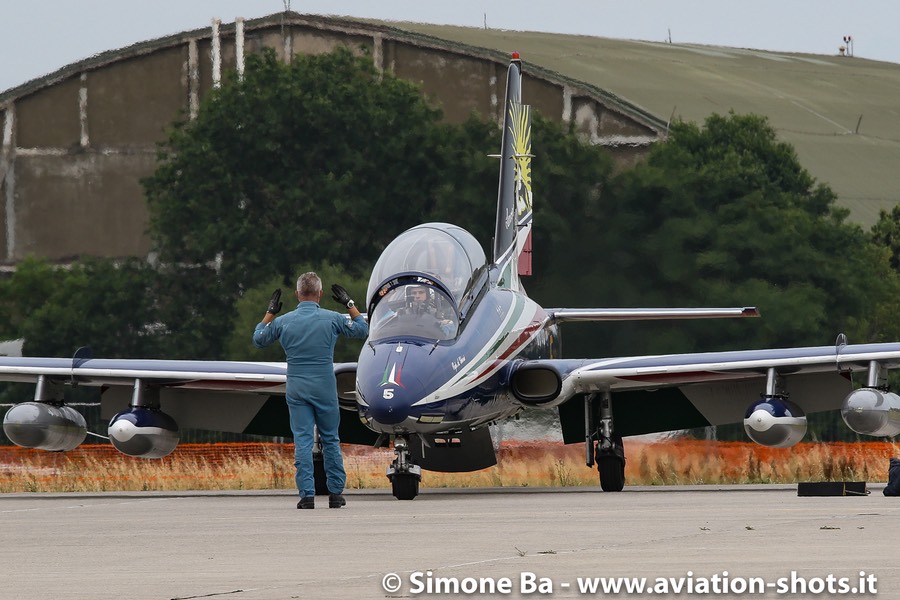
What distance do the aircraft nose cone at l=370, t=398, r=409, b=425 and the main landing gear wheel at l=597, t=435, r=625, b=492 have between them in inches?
171

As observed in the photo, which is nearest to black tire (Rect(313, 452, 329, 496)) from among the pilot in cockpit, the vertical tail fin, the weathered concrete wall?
the pilot in cockpit

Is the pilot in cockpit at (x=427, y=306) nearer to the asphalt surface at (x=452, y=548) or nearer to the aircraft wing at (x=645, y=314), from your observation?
the asphalt surface at (x=452, y=548)

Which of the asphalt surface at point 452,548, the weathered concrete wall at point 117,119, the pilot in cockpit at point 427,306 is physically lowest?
the asphalt surface at point 452,548

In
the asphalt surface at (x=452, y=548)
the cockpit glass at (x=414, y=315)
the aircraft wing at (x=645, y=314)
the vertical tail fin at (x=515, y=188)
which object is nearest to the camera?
the asphalt surface at (x=452, y=548)

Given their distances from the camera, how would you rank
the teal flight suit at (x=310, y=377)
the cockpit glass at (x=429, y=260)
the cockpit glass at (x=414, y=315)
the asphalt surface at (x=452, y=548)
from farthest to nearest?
1. the cockpit glass at (x=429, y=260)
2. the cockpit glass at (x=414, y=315)
3. the teal flight suit at (x=310, y=377)
4. the asphalt surface at (x=452, y=548)

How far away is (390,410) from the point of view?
1555cm

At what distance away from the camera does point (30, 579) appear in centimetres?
843

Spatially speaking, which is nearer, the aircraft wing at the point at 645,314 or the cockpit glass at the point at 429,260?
the cockpit glass at the point at 429,260

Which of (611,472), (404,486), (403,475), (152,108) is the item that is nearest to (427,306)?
(403,475)

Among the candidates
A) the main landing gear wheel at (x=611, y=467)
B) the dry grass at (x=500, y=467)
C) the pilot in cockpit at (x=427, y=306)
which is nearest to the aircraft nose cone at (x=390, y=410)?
the pilot in cockpit at (x=427, y=306)

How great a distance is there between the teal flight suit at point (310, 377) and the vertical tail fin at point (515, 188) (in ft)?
23.2

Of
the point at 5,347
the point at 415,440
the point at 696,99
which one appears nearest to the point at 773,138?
the point at 696,99

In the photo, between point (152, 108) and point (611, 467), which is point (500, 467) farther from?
point (152, 108)

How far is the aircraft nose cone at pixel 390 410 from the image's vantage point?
15.5m
